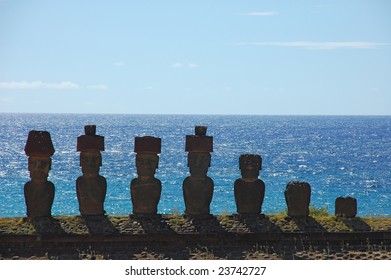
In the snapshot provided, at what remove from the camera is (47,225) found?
15.5m

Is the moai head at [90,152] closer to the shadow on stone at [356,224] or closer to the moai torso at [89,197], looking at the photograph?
the moai torso at [89,197]

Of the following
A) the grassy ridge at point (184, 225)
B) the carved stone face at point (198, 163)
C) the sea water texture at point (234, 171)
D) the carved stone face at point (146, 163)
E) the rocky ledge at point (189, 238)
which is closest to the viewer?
the rocky ledge at point (189, 238)

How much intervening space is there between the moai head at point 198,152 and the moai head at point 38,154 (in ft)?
8.20

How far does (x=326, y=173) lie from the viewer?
7025 centimetres

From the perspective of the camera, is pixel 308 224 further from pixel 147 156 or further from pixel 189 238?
pixel 147 156

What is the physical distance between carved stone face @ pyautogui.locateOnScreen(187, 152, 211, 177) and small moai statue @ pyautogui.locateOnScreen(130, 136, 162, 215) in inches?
25.1

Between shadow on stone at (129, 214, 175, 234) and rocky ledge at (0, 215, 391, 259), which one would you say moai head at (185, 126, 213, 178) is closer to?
rocky ledge at (0, 215, 391, 259)

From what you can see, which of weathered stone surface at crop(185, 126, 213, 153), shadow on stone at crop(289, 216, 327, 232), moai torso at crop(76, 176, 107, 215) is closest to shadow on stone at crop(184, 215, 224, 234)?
weathered stone surface at crop(185, 126, 213, 153)

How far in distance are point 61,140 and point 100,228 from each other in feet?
322

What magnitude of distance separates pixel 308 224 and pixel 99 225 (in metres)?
3.62

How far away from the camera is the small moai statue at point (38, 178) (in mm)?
15992

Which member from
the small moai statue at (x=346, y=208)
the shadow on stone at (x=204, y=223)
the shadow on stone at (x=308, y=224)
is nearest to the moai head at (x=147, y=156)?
the shadow on stone at (x=204, y=223)

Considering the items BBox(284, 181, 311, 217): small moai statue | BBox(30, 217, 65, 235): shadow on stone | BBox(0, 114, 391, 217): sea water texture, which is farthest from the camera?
BBox(0, 114, 391, 217): sea water texture

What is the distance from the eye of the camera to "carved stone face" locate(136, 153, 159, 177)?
1631 centimetres
